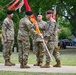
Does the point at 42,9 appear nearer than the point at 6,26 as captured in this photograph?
No

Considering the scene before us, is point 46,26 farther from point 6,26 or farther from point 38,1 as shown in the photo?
point 38,1

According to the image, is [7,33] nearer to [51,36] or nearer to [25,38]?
[25,38]

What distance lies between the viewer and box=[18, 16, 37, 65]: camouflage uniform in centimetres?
1216

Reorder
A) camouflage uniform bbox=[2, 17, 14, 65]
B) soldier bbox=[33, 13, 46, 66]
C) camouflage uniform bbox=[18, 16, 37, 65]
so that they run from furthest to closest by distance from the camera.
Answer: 1. camouflage uniform bbox=[2, 17, 14, 65]
2. soldier bbox=[33, 13, 46, 66]
3. camouflage uniform bbox=[18, 16, 37, 65]

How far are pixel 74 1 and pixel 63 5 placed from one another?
346 cm

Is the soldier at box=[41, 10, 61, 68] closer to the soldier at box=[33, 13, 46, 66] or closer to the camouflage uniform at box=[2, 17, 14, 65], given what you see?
the soldier at box=[33, 13, 46, 66]

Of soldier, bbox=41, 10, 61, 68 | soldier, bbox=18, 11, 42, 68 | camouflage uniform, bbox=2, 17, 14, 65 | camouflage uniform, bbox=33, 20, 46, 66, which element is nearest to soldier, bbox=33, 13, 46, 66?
camouflage uniform, bbox=33, 20, 46, 66

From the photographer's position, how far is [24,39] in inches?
481

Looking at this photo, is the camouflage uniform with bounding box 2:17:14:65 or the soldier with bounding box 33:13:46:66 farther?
the camouflage uniform with bounding box 2:17:14:65

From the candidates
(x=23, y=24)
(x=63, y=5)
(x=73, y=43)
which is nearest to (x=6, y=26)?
(x=23, y=24)

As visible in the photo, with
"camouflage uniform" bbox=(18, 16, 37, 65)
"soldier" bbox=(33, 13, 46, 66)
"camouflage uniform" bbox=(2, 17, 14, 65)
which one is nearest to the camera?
"camouflage uniform" bbox=(18, 16, 37, 65)

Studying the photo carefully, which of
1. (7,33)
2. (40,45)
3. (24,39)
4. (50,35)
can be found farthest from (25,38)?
(7,33)

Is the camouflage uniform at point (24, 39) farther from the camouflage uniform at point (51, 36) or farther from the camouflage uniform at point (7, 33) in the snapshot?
the camouflage uniform at point (7, 33)

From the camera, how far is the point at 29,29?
1215 centimetres
